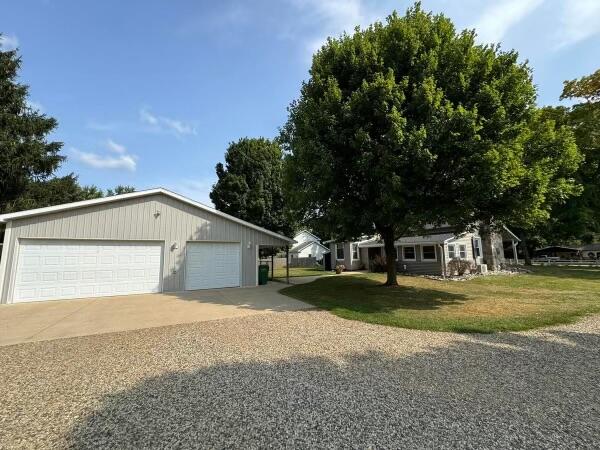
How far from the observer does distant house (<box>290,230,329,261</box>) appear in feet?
128

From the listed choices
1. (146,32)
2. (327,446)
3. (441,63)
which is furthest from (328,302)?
(146,32)

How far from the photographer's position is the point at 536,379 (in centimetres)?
394

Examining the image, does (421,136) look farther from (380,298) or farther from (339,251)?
(339,251)

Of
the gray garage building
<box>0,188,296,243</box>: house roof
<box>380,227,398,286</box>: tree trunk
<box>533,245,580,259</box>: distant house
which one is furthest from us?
<box>533,245,580,259</box>: distant house

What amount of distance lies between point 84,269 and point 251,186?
14602mm

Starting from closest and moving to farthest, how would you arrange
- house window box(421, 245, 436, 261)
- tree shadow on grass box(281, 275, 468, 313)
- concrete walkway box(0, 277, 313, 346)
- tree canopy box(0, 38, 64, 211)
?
concrete walkway box(0, 277, 313, 346) → tree shadow on grass box(281, 275, 468, 313) → tree canopy box(0, 38, 64, 211) → house window box(421, 245, 436, 261)

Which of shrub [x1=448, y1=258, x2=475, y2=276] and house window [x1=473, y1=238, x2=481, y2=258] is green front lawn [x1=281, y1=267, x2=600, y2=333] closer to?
shrub [x1=448, y1=258, x2=475, y2=276]

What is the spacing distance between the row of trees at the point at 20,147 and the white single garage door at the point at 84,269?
11313mm

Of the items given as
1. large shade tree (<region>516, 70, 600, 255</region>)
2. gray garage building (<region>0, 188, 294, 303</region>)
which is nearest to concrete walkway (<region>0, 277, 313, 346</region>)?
gray garage building (<region>0, 188, 294, 303</region>)

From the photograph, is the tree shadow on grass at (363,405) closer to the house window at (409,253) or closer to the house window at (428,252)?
the house window at (428,252)

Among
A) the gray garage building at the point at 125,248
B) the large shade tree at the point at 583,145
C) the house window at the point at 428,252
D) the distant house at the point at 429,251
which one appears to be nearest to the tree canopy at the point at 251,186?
the distant house at the point at 429,251

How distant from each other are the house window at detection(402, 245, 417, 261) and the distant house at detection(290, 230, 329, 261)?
1619 centimetres

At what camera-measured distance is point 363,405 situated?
329cm

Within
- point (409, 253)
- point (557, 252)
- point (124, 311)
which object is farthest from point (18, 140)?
point (557, 252)
